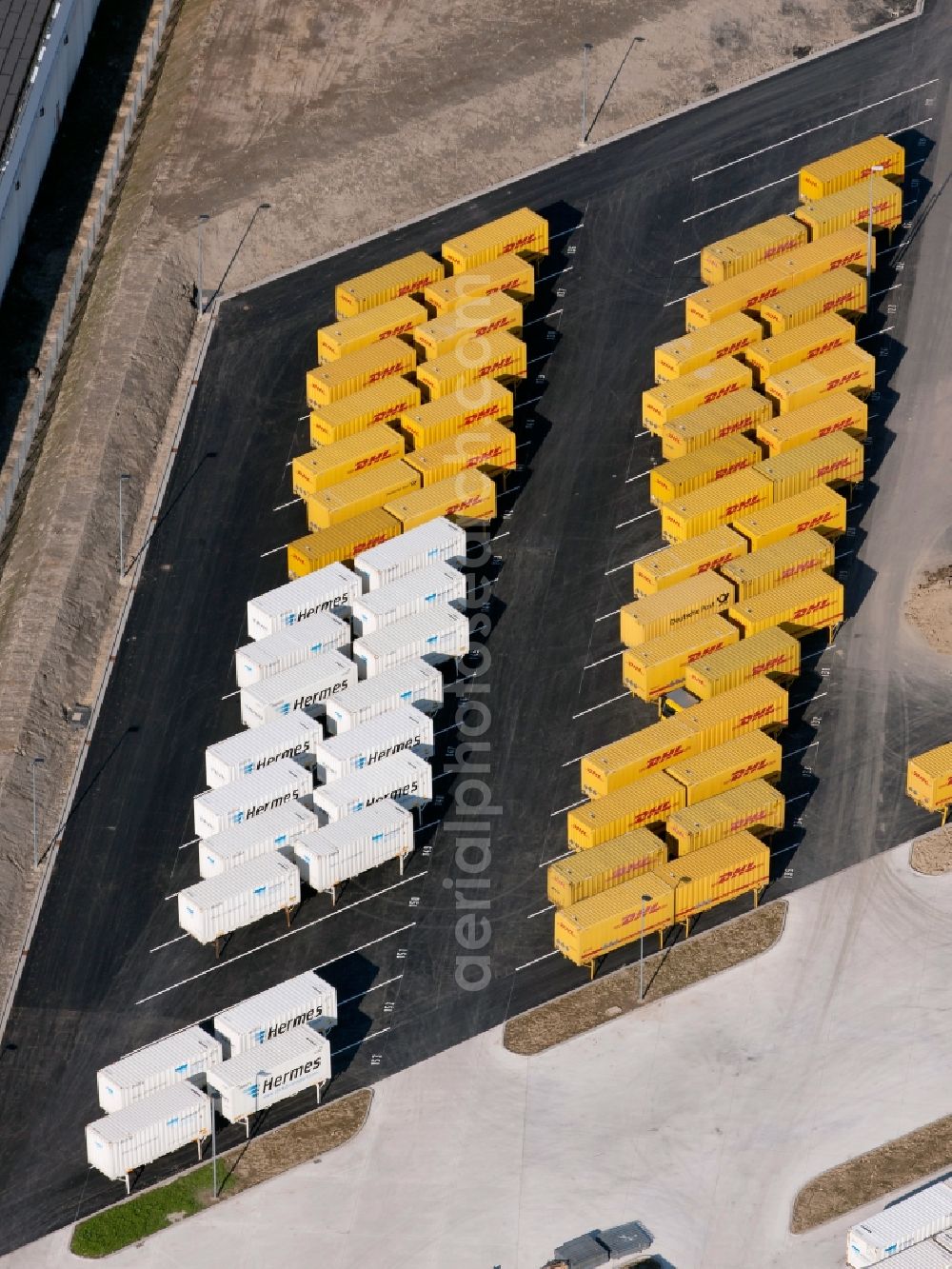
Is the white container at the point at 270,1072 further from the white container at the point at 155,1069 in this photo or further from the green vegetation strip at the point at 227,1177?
the green vegetation strip at the point at 227,1177

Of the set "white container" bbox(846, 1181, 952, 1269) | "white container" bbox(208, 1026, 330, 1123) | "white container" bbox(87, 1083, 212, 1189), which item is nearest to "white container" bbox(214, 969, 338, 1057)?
"white container" bbox(208, 1026, 330, 1123)

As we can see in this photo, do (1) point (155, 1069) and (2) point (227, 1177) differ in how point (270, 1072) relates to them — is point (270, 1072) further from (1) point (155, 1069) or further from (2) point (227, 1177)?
(1) point (155, 1069)

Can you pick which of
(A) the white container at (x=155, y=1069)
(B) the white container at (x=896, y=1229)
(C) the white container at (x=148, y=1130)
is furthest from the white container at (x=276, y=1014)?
(B) the white container at (x=896, y=1229)

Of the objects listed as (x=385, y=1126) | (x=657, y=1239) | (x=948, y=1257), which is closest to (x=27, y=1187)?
(x=385, y=1126)

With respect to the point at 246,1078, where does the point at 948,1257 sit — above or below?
below

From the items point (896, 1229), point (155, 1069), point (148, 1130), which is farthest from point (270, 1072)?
point (896, 1229)

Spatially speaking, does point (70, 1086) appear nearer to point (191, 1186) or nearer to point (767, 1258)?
point (191, 1186)
